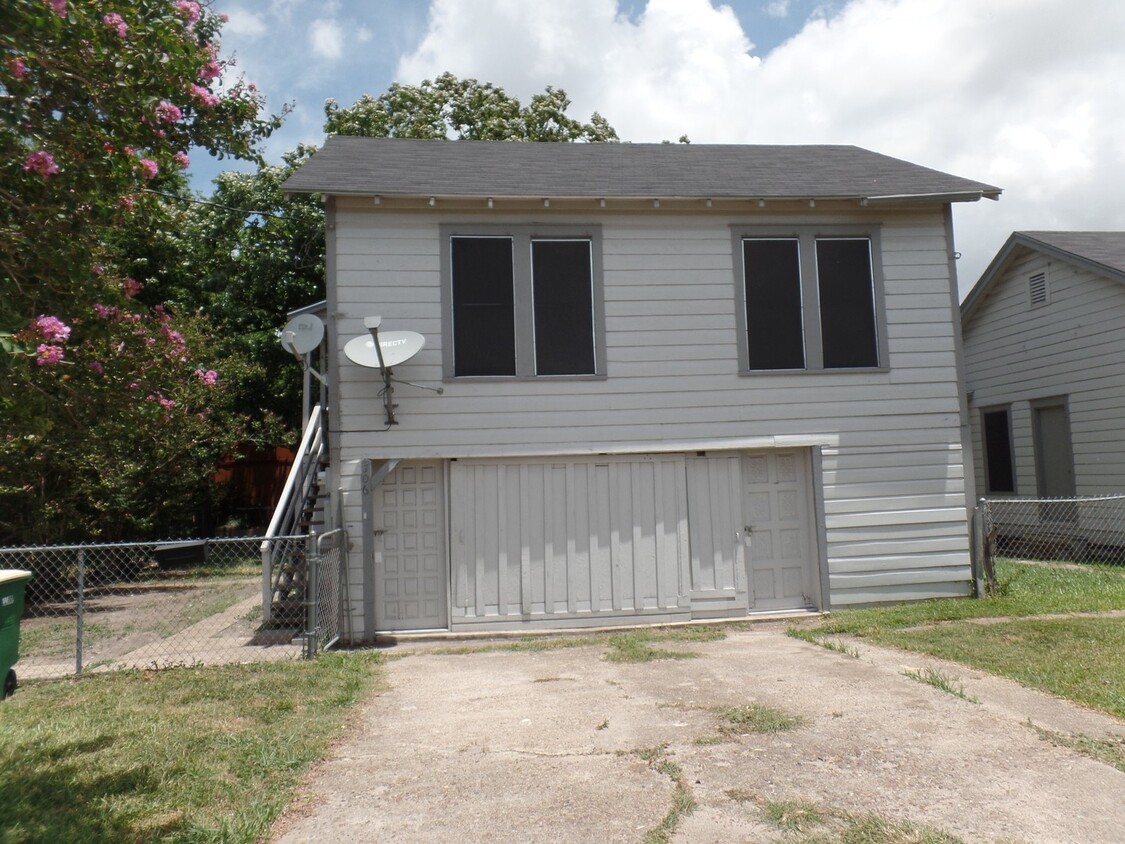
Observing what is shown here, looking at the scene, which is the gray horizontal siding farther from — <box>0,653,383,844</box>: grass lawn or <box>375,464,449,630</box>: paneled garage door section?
<box>0,653,383,844</box>: grass lawn

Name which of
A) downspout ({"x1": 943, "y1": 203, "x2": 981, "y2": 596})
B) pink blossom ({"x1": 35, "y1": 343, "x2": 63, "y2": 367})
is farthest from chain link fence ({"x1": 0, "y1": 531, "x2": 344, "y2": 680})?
downspout ({"x1": 943, "y1": 203, "x2": 981, "y2": 596})

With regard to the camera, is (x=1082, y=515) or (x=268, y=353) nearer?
(x=1082, y=515)

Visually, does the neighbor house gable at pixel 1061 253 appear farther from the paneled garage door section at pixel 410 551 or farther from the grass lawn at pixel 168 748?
the grass lawn at pixel 168 748

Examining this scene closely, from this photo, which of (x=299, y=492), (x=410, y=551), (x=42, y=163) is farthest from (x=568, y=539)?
(x=42, y=163)

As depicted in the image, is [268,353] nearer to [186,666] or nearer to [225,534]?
[225,534]

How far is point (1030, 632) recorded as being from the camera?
8.18 m

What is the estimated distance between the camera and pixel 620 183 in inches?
395

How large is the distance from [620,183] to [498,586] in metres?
4.73

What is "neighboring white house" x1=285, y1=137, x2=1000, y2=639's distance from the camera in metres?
9.38

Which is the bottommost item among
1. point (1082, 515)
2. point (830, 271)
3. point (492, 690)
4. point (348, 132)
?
point (492, 690)

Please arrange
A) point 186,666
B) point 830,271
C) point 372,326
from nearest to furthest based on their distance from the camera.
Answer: point 186,666 < point 372,326 < point 830,271

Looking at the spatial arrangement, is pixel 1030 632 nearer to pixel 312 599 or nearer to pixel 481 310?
pixel 481 310

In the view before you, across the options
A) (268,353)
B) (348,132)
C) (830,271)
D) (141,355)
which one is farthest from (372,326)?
(348,132)

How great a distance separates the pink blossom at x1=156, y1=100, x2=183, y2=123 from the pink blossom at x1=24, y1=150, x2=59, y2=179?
988 millimetres
